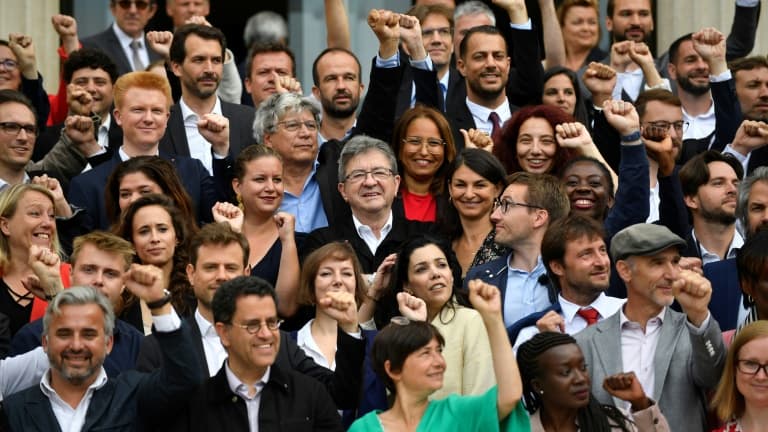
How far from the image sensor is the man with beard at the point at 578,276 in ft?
36.3

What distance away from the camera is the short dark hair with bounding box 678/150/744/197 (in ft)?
41.3

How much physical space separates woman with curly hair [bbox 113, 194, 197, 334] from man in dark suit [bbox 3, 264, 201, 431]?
135 cm

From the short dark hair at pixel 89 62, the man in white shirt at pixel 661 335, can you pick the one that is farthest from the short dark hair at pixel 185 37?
the man in white shirt at pixel 661 335

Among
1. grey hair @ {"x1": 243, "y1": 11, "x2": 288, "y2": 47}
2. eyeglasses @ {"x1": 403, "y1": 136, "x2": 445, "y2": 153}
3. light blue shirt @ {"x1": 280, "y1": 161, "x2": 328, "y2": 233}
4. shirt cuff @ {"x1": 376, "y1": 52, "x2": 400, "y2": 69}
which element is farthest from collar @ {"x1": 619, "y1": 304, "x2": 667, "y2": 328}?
grey hair @ {"x1": 243, "y1": 11, "x2": 288, "y2": 47}

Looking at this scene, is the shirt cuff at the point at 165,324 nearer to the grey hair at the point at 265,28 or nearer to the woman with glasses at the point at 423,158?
the woman with glasses at the point at 423,158

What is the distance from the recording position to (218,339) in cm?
1077

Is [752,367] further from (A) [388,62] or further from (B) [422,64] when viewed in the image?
(B) [422,64]

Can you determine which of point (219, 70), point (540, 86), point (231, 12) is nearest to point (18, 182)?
point (219, 70)

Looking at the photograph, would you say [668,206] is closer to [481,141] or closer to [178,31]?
[481,141]

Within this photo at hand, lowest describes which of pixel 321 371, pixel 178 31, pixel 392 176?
pixel 321 371

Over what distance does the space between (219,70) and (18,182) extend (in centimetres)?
168

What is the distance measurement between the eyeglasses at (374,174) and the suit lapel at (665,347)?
2.29 m

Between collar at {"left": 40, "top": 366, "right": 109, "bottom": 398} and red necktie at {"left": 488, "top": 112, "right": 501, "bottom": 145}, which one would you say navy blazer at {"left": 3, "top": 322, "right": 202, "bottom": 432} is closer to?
collar at {"left": 40, "top": 366, "right": 109, "bottom": 398}

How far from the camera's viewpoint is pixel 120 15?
16.1m
